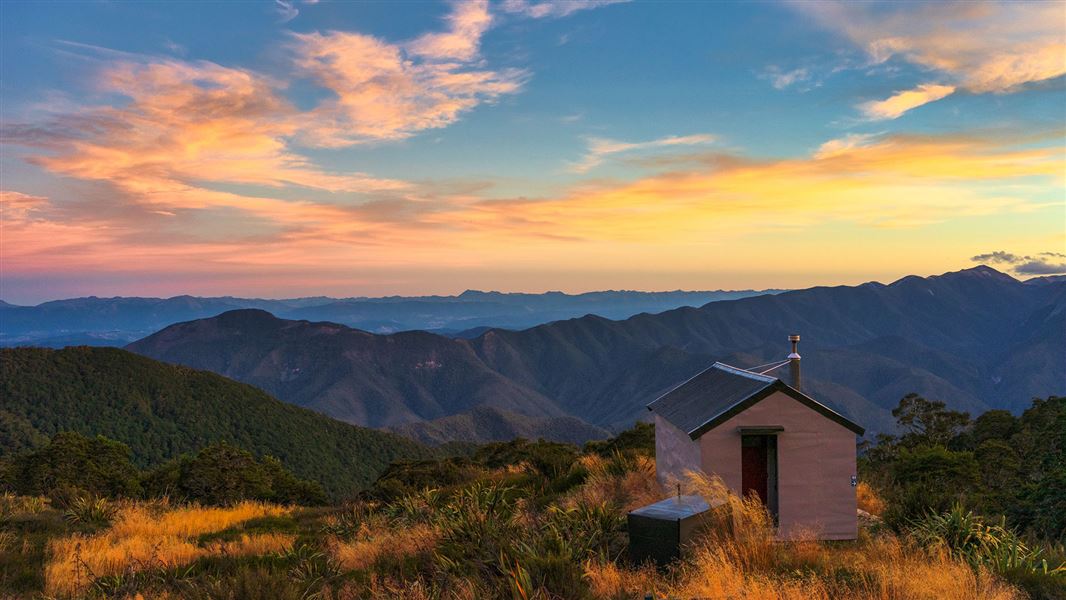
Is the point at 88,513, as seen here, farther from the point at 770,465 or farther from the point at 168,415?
the point at 168,415

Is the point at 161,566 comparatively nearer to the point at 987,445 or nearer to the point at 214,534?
the point at 214,534

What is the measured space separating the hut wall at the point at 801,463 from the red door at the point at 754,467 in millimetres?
327

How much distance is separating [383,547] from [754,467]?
7200 millimetres

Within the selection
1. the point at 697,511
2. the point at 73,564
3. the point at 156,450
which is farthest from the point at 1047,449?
the point at 156,450

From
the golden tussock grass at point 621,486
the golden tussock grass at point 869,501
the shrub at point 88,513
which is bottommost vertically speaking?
the golden tussock grass at point 869,501

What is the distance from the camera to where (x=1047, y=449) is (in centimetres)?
3127

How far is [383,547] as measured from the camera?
1053cm

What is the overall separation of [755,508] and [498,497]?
4.04 metres

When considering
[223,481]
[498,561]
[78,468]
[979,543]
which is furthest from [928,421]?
[78,468]

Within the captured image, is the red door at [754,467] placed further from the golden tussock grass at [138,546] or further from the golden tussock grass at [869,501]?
the golden tussock grass at [138,546]

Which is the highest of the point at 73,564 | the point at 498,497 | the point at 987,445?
the point at 498,497

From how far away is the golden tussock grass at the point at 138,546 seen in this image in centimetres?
922

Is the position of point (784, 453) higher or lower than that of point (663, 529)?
higher

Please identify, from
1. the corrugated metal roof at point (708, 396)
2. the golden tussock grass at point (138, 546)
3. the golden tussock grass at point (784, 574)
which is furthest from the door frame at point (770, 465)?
the golden tussock grass at point (138, 546)
